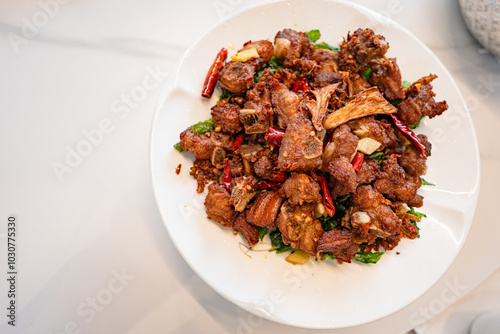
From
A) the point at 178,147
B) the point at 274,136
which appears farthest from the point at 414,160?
the point at 178,147

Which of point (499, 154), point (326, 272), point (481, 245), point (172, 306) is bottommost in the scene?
point (172, 306)

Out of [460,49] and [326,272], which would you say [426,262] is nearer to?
[326,272]

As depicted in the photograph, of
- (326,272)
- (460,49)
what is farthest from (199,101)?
(460,49)

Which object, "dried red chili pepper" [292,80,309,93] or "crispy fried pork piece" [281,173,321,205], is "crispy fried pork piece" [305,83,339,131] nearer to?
"dried red chili pepper" [292,80,309,93]

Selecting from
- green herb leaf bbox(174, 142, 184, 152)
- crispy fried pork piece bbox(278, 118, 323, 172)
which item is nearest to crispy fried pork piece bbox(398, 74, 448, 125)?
crispy fried pork piece bbox(278, 118, 323, 172)

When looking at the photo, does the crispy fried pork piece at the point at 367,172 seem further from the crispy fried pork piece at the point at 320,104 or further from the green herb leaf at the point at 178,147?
the green herb leaf at the point at 178,147

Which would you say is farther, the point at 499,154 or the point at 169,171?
the point at 499,154

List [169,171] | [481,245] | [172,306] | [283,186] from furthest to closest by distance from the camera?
[481,245] → [172,306] → [169,171] → [283,186]

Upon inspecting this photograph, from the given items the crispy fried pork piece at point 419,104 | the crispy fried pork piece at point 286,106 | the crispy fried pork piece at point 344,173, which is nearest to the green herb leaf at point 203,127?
the crispy fried pork piece at point 286,106

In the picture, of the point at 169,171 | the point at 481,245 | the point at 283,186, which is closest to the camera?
the point at 283,186

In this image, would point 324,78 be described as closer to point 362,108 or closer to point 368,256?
point 362,108
